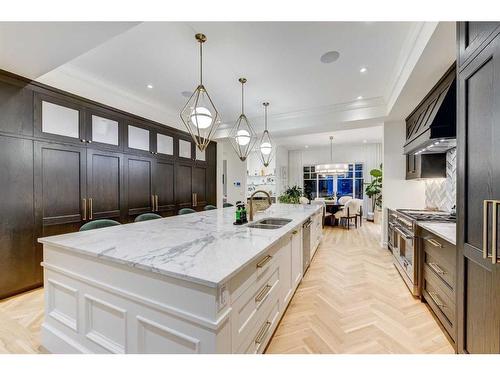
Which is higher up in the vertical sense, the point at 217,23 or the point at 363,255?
the point at 217,23

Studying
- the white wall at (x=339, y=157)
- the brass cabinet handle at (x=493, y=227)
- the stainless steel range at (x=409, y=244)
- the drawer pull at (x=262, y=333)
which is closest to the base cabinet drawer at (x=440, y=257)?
the stainless steel range at (x=409, y=244)

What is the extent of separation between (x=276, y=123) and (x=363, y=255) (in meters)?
3.27

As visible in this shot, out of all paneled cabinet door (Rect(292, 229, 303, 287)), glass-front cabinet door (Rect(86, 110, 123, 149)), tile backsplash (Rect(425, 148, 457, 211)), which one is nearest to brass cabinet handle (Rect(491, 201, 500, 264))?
paneled cabinet door (Rect(292, 229, 303, 287))

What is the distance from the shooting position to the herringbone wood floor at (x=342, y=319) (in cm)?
171

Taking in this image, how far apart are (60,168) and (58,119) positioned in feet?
2.16

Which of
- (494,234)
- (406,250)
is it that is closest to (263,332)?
(494,234)

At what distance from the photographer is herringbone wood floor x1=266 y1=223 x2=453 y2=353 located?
1710 millimetres

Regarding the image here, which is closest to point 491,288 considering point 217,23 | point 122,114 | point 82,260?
point 82,260

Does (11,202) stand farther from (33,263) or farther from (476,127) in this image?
(476,127)

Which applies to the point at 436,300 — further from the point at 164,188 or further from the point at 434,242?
the point at 164,188

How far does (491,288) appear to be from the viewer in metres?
1.07

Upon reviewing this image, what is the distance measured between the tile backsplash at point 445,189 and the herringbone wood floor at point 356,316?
4.08 feet

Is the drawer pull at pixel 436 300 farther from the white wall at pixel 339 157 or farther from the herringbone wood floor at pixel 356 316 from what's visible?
the white wall at pixel 339 157

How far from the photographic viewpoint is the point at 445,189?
323 cm
